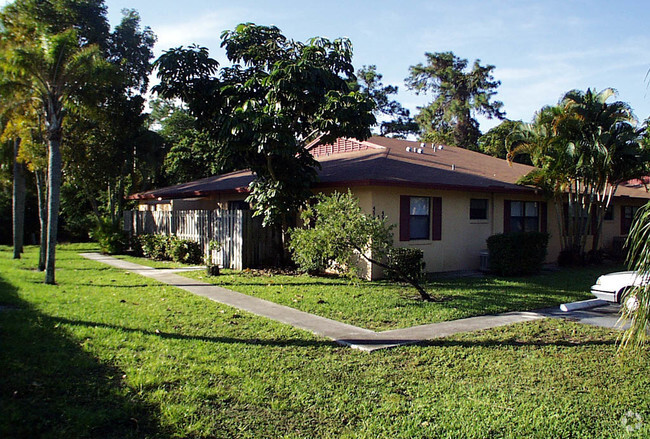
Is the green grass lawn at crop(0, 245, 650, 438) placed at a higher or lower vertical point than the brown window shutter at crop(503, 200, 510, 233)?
lower

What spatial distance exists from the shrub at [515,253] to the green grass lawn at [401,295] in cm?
46

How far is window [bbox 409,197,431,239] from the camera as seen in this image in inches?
576

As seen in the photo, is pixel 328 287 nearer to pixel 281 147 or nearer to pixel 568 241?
pixel 281 147

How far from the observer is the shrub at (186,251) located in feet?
58.6

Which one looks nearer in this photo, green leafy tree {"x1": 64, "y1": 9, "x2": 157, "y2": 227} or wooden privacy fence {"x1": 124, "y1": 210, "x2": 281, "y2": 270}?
wooden privacy fence {"x1": 124, "y1": 210, "x2": 281, "y2": 270}

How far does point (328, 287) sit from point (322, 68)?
612 centimetres

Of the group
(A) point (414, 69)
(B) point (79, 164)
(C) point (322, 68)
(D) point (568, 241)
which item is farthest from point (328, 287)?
(A) point (414, 69)

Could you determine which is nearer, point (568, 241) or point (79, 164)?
point (568, 241)

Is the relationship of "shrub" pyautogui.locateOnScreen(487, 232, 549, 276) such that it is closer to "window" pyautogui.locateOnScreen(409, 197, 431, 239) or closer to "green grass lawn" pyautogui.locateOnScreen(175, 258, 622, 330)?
"green grass lawn" pyautogui.locateOnScreen(175, 258, 622, 330)

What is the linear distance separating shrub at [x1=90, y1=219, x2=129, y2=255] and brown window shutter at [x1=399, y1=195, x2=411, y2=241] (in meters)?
13.9

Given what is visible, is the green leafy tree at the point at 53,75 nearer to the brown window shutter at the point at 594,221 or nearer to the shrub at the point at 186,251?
the shrub at the point at 186,251

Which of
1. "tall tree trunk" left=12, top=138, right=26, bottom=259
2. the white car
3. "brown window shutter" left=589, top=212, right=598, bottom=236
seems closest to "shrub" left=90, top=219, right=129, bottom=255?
"tall tree trunk" left=12, top=138, right=26, bottom=259

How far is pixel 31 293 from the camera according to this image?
10.6 m

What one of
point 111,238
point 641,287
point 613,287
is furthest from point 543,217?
point 111,238
